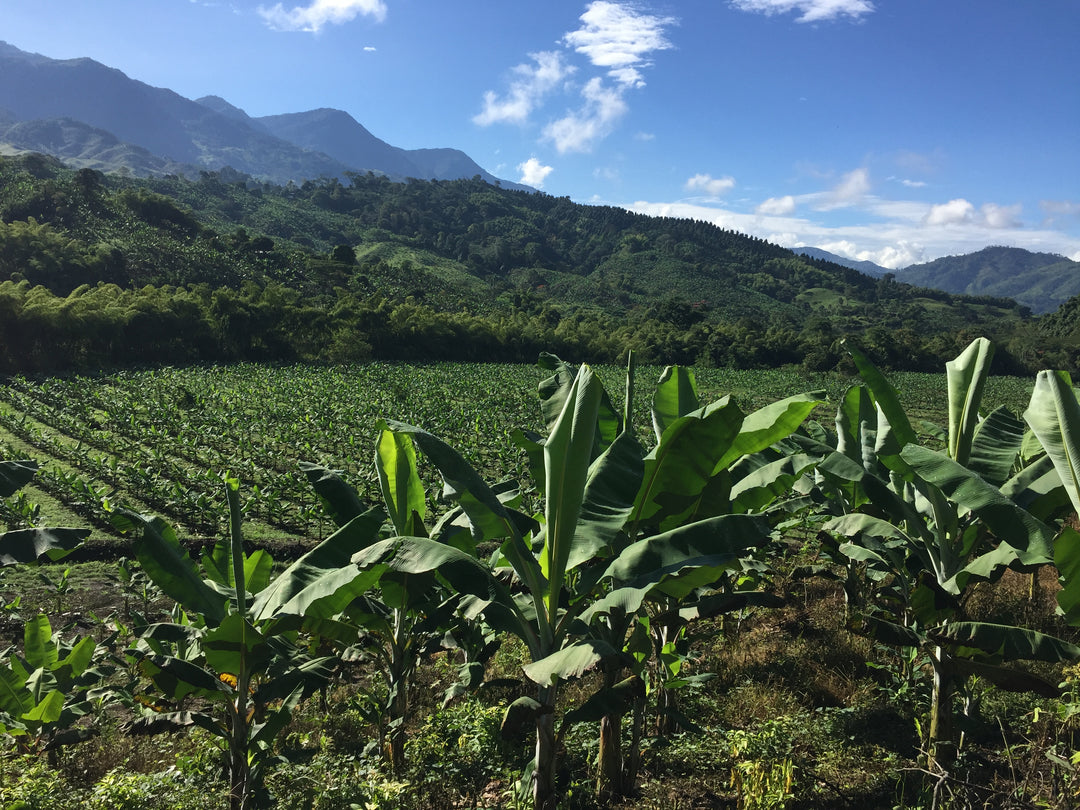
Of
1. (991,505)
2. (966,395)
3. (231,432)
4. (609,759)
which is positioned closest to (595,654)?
(609,759)

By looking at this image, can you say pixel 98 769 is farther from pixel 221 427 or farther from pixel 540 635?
pixel 221 427

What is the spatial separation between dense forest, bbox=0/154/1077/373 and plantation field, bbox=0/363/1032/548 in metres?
4.91

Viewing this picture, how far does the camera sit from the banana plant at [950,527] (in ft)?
9.05

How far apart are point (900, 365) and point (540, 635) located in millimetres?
60281

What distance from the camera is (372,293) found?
5209cm

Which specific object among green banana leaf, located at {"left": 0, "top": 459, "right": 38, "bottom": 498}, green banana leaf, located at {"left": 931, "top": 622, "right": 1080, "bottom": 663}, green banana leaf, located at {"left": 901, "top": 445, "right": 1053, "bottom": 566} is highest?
Answer: green banana leaf, located at {"left": 901, "top": 445, "right": 1053, "bottom": 566}

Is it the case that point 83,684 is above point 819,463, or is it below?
below

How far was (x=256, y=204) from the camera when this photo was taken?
9225cm

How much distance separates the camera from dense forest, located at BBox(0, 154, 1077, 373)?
105 feet

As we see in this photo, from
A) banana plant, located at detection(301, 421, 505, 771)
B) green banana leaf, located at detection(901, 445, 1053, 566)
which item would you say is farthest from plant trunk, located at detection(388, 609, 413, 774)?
green banana leaf, located at detection(901, 445, 1053, 566)

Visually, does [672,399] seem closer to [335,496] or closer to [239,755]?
[335,496]

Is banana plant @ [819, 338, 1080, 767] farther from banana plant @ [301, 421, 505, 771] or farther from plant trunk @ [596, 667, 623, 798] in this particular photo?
banana plant @ [301, 421, 505, 771]

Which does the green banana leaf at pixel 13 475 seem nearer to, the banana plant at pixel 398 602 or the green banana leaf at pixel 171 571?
the green banana leaf at pixel 171 571

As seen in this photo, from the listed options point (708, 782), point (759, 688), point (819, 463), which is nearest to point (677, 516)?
point (819, 463)
